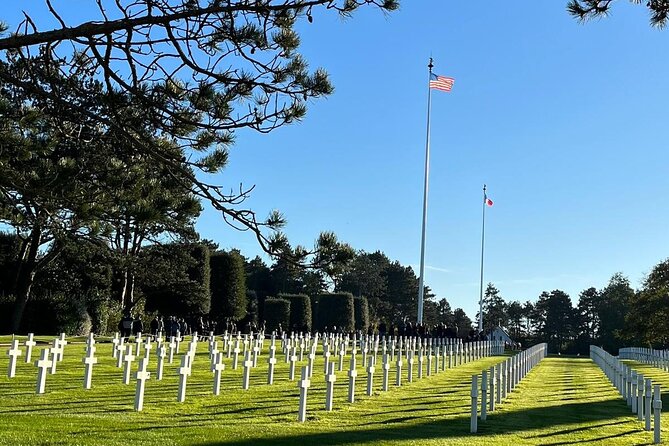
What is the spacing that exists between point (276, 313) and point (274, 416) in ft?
136

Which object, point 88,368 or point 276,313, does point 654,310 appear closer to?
point 276,313

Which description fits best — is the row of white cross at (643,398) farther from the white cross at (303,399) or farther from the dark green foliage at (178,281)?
the dark green foliage at (178,281)

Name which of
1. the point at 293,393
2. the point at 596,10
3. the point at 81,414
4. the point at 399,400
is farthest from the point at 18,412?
the point at 596,10

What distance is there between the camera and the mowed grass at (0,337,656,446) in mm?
8109

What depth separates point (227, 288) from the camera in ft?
151

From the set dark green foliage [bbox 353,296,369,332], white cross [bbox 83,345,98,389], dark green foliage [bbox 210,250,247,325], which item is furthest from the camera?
dark green foliage [bbox 353,296,369,332]

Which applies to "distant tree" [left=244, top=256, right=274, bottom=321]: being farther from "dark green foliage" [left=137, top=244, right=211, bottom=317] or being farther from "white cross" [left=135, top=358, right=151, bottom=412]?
"white cross" [left=135, top=358, right=151, bottom=412]

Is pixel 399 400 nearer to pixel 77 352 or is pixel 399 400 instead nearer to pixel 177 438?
pixel 177 438

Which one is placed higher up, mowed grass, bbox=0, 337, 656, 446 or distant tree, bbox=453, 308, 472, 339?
distant tree, bbox=453, 308, 472, 339

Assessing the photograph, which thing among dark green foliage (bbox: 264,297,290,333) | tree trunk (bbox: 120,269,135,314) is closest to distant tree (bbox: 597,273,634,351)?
dark green foliage (bbox: 264,297,290,333)

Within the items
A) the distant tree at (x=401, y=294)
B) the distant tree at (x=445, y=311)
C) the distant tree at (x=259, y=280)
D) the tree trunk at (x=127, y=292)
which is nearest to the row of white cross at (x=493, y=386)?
the tree trunk at (x=127, y=292)

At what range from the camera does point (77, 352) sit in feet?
66.7

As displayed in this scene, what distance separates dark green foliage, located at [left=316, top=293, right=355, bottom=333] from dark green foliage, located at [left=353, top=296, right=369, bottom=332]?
4308mm

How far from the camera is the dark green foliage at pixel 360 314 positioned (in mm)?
59344
